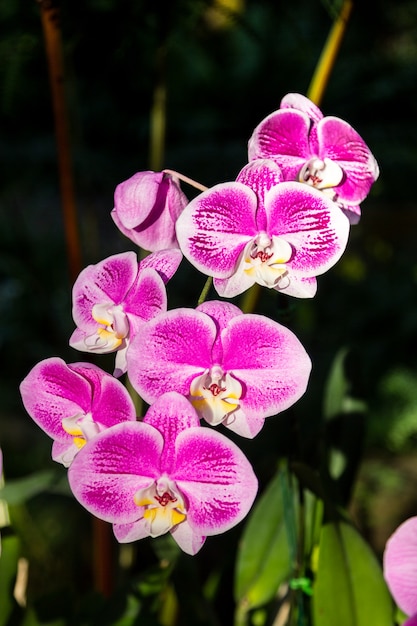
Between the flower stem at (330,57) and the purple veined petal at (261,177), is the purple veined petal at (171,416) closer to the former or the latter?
the purple veined petal at (261,177)

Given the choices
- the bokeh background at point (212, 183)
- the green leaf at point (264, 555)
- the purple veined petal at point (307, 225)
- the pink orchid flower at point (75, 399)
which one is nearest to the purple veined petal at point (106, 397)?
the pink orchid flower at point (75, 399)

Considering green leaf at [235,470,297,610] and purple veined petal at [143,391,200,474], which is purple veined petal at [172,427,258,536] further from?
green leaf at [235,470,297,610]

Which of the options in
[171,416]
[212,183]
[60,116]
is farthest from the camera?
[212,183]

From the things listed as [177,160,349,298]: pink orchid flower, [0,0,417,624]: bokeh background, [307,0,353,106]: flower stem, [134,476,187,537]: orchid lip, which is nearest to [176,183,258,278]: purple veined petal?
[177,160,349,298]: pink orchid flower

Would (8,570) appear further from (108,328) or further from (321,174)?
(321,174)

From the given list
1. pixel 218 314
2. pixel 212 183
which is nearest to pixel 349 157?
pixel 218 314
